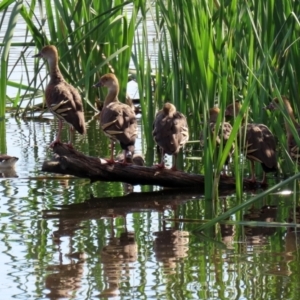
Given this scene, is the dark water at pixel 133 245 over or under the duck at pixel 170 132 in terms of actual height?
under

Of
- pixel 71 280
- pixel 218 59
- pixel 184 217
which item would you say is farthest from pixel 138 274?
pixel 218 59

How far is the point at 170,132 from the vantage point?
411 inches

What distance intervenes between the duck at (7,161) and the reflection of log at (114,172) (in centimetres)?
140

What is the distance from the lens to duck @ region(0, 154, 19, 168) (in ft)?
38.4

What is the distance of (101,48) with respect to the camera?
1367cm

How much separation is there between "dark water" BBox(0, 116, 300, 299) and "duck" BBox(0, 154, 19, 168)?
0.33 meters

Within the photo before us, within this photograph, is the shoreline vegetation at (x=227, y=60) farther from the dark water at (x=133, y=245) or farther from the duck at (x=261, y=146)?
the dark water at (x=133, y=245)

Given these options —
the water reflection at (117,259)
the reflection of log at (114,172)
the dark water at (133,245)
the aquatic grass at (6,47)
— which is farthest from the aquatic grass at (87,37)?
the water reflection at (117,259)

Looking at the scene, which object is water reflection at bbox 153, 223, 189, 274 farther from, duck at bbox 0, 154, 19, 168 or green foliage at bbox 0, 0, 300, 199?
duck at bbox 0, 154, 19, 168

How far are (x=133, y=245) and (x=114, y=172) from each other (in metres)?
2.03

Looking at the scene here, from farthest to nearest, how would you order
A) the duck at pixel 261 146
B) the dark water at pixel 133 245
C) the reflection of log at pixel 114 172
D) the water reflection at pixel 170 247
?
the duck at pixel 261 146 < the reflection of log at pixel 114 172 < the water reflection at pixel 170 247 < the dark water at pixel 133 245

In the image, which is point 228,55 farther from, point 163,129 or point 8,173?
point 8,173

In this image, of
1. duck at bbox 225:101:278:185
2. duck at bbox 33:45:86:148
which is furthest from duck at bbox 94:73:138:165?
duck at bbox 225:101:278:185

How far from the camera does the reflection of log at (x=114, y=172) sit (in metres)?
9.95
